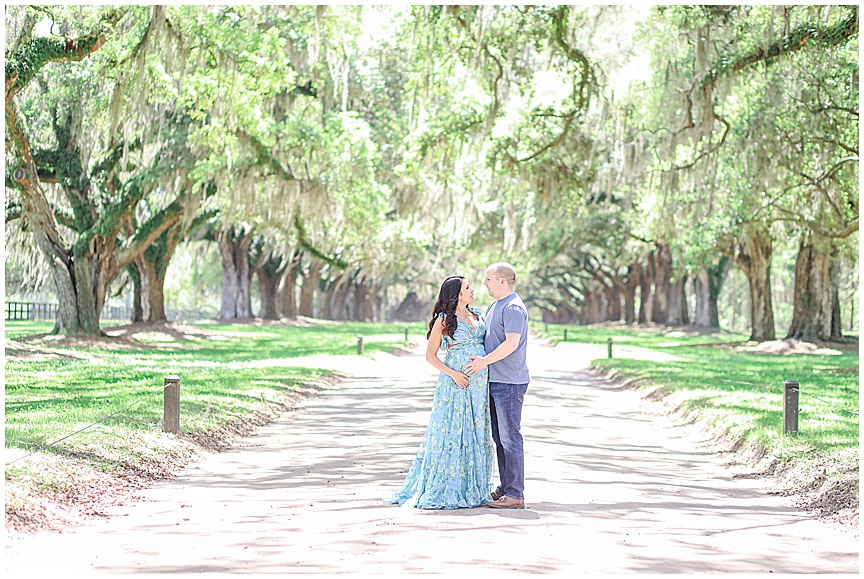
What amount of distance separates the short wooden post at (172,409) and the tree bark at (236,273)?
134 ft

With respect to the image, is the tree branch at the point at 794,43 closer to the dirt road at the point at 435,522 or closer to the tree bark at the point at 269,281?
the dirt road at the point at 435,522

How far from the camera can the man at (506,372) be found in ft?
28.5

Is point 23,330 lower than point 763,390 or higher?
higher

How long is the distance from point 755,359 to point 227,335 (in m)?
19.3

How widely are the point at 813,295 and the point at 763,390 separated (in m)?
20.5

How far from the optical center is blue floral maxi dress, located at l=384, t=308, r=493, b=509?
28.6ft

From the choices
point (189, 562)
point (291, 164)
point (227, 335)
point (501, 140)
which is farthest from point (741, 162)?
point (189, 562)

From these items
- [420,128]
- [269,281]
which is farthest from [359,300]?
[420,128]

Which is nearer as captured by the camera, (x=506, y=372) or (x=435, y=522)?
(x=435, y=522)

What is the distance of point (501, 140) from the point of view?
84.7 feet

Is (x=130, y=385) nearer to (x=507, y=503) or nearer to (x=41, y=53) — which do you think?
(x=41, y=53)

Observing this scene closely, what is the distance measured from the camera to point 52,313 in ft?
220

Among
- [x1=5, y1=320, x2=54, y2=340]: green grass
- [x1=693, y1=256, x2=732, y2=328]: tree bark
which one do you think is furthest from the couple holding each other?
[x1=693, y1=256, x2=732, y2=328]: tree bark

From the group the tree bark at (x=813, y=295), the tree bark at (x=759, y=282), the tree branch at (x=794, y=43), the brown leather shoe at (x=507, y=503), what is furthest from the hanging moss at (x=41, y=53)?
the tree bark at (x=759, y=282)
